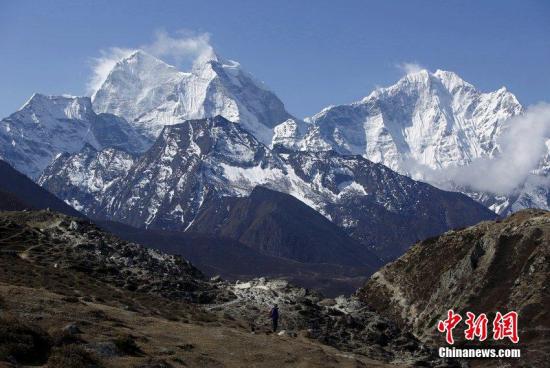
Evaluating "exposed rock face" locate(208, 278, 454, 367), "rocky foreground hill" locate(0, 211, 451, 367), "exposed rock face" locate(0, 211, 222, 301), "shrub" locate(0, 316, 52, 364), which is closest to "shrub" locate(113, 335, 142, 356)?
"rocky foreground hill" locate(0, 211, 451, 367)

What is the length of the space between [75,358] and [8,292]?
2185 cm

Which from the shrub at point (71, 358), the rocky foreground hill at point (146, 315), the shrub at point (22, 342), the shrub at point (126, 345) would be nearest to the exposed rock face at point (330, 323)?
the rocky foreground hill at point (146, 315)

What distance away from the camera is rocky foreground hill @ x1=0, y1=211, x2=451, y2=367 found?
54.8 meters

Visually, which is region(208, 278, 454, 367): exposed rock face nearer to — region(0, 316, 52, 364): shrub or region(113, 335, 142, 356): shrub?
region(113, 335, 142, 356): shrub

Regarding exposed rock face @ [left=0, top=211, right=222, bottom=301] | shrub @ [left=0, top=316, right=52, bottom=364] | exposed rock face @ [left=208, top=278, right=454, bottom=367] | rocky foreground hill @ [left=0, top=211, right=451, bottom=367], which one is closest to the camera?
shrub @ [left=0, top=316, right=52, bottom=364]

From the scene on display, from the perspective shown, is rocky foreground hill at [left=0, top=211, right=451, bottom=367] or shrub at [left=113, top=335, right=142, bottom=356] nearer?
rocky foreground hill at [left=0, top=211, right=451, bottom=367]

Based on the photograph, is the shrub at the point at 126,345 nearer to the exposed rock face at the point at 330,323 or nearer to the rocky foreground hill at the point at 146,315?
the rocky foreground hill at the point at 146,315

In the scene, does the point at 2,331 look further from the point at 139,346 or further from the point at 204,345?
the point at 204,345

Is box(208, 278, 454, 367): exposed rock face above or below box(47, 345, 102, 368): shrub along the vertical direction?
above

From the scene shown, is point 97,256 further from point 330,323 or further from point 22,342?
point 22,342

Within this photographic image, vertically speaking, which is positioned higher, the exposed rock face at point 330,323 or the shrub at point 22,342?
the exposed rock face at point 330,323

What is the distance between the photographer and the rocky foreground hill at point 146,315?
5478 cm

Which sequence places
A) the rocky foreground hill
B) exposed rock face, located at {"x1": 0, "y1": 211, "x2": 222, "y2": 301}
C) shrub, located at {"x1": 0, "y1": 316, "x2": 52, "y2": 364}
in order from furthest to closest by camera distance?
exposed rock face, located at {"x1": 0, "y1": 211, "x2": 222, "y2": 301} → the rocky foreground hill → shrub, located at {"x1": 0, "y1": 316, "x2": 52, "y2": 364}

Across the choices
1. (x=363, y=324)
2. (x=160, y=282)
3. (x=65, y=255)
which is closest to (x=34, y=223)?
(x=65, y=255)
